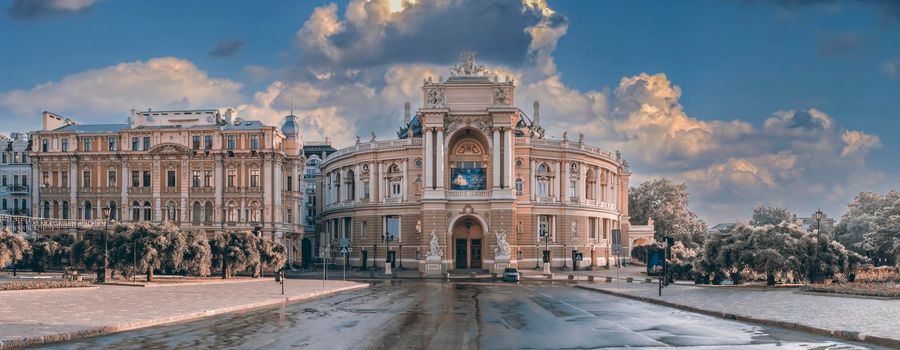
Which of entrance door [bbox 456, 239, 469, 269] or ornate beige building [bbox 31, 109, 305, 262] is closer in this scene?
entrance door [bbox 456, 239, 469, 269]

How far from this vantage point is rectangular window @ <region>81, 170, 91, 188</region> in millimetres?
85125

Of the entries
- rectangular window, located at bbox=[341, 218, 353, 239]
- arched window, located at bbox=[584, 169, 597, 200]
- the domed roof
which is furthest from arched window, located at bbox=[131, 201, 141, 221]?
arched window, located at bbox=[584, 169, 597, 200]

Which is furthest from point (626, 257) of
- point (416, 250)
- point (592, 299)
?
point (592, 299)

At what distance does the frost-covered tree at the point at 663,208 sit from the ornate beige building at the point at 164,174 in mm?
64322

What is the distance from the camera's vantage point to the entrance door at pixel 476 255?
82.8 metres

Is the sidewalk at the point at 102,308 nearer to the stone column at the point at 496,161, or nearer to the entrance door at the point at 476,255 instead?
the stone column at the point at 496,161

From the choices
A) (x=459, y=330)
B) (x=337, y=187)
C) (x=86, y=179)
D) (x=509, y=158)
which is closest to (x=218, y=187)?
(x=86, y=179)

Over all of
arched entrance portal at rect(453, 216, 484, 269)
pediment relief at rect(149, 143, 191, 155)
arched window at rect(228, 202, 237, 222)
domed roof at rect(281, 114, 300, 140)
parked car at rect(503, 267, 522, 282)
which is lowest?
parked car at rect(503, 267, 522, 282)

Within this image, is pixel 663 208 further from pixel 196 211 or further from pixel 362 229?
pixel 196 211

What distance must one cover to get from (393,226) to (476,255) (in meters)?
10.3

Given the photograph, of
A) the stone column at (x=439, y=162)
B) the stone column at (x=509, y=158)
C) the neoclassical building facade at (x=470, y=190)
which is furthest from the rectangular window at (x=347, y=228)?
the stone column at (x=509, y=158)

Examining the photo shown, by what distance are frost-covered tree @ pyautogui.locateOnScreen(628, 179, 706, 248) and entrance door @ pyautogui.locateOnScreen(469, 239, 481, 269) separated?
152 feet

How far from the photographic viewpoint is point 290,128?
90812mm

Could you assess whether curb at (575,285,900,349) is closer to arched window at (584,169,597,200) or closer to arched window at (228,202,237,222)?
arched window at (584,169,597,200)
